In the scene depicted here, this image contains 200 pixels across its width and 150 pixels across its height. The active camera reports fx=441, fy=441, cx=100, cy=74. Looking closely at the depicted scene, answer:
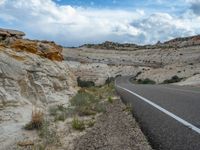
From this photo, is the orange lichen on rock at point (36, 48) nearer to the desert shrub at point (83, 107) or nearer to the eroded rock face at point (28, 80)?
the eroded rock face at point (28, 80)

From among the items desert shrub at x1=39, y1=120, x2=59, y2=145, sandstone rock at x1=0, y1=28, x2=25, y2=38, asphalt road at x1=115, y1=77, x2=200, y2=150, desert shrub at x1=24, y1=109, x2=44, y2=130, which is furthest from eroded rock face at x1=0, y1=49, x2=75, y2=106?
asphalt road at x1=115, y1=77, x2=200, y2=150

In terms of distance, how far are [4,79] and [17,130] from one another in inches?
136

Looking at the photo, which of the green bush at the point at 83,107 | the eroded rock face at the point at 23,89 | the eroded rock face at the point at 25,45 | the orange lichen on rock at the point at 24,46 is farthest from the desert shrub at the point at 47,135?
the orange lichen on rock at the point at 24,46

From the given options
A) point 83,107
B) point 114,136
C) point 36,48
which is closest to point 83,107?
point 83,107

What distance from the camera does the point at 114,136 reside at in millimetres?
10977

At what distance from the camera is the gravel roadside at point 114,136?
382 inches

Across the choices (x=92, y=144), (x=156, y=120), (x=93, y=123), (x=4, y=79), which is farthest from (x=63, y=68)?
(x=92, y=144)

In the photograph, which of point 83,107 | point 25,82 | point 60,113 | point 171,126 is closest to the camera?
point 171,126

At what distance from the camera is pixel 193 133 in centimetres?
985

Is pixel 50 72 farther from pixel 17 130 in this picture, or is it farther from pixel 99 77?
pixel 99 77

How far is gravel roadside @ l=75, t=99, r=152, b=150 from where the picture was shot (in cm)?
971

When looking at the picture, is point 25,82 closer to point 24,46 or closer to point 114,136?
point 24,46

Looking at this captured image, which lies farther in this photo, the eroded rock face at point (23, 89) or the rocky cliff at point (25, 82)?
the rocky cliff at point (25, 82)

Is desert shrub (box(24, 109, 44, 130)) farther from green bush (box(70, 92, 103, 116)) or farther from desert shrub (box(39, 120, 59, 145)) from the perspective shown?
green bush (box(70, 92, 103, 116))
